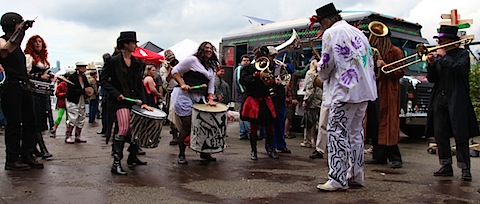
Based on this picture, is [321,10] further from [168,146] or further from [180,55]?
[180,55]

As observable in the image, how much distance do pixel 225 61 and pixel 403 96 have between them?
18.1 ft

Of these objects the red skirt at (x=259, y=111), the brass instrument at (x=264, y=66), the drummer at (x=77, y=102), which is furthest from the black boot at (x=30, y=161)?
the brass instrument at (x=264, y=66)

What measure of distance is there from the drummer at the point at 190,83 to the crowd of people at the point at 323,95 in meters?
0.01

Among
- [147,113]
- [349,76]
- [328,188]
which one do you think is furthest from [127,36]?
[328,188]

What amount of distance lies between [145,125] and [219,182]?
1.19 metres

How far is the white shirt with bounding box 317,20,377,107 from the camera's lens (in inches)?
194

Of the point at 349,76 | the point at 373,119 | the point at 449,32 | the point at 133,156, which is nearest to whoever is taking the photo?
the point at 349,76

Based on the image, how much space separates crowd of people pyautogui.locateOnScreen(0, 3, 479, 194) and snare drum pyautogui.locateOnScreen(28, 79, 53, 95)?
0.18 ft

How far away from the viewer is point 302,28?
465 inches

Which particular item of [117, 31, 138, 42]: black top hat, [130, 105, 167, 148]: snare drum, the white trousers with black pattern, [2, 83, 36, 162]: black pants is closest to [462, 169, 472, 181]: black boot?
the white trousers with black pattern

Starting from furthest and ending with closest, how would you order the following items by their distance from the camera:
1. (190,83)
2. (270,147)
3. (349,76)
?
(270,147) < (190,83) < (349,76)

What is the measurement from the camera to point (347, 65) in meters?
4.95

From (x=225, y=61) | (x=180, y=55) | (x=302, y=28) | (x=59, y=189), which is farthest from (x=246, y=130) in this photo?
(x=180, y=55)

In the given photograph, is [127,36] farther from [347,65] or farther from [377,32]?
[377,32]
